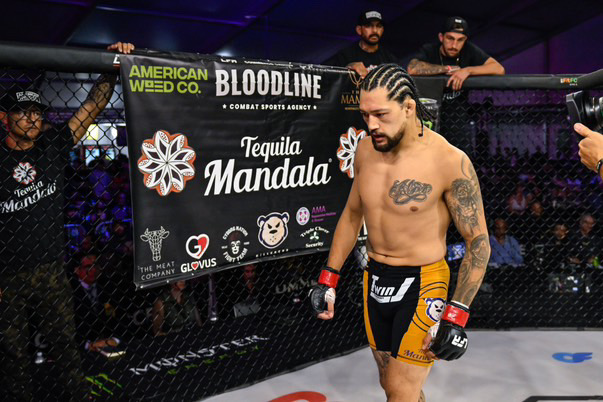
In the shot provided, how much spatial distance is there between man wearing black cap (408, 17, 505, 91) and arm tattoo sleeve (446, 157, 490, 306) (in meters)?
1.46

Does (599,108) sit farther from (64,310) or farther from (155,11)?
(155,11)

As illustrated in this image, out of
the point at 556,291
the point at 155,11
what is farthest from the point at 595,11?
the point at 155,11

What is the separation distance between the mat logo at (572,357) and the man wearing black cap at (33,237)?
265 cm

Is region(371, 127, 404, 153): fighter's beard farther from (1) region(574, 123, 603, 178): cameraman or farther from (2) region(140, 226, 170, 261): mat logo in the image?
(2) region(140, 226, 170, 261): mat logo

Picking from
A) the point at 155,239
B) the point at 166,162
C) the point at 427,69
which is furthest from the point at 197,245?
the point at 427,69

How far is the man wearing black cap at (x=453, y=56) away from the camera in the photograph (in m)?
3.15

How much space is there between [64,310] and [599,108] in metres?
2.40

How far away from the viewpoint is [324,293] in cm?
198

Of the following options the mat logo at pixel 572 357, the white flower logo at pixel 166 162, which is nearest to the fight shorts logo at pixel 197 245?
the white flower logo at pixel 166 162

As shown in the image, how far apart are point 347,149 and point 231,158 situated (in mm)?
740

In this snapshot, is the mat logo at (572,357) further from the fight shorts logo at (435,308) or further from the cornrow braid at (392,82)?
the cornrow braid at (392,82)

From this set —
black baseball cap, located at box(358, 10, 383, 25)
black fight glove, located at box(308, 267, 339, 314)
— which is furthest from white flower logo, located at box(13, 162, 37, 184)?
black baseball cap, located at box(358, 10, 383, 25)

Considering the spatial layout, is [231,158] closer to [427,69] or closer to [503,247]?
[427,69]

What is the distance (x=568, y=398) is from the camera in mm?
2566
